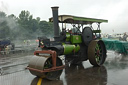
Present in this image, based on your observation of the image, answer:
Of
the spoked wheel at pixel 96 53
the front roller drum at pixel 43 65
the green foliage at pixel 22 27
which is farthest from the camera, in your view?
the green foliage at pixel 22 27

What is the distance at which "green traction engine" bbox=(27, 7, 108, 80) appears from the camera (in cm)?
479

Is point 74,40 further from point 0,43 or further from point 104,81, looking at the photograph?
point 0,43

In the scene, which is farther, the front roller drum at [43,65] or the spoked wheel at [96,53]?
the spoked wheel at [96,53]

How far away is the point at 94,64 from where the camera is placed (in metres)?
6.64

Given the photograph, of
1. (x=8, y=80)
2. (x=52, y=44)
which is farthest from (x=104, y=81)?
(x=8, y=80)

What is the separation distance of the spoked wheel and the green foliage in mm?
20392

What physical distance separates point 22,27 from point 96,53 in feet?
90.9

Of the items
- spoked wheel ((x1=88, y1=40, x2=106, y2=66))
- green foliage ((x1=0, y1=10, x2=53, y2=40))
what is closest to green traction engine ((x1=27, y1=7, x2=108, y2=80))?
spoked wheel ((x1=88, y1=40, x2=106, y2=66))

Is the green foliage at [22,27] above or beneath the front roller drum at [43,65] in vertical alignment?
above

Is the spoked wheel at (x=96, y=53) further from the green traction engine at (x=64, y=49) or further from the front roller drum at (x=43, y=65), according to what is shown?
the front roller drum at (x=43, y=65)

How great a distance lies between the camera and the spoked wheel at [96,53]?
652cm

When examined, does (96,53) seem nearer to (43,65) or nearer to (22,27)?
(43,65)

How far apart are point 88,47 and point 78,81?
233 centimetres

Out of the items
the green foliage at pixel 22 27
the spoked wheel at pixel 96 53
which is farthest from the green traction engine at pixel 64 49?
the green foliage at pixel 22 27
